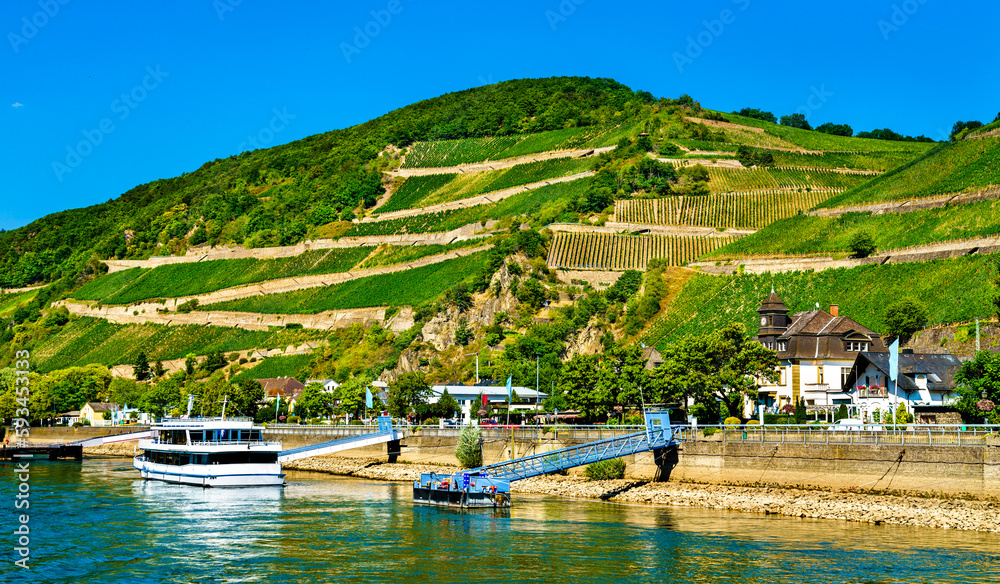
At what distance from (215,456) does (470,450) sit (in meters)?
13.6

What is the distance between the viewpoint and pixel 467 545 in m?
35.2

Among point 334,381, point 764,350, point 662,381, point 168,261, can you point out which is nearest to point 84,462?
point 334,381

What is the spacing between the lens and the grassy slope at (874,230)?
86812 millimetres

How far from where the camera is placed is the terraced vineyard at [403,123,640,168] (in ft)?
542

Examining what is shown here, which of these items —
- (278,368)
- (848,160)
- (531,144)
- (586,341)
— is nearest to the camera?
(586,341)

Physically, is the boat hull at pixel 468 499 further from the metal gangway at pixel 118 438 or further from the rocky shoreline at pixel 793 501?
the metal gangway at pixel 118 438

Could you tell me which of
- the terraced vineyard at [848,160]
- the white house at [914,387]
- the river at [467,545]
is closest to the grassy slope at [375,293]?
the terraced vineyard at [848,160]

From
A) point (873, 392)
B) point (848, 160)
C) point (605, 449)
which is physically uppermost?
point (848, 160)

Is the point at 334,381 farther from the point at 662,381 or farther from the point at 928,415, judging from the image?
the point at 928,415

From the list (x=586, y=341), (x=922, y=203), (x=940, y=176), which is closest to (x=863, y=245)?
(x=922, y=203)

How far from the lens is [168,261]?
175750mm

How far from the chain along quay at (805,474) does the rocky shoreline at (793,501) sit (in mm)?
41

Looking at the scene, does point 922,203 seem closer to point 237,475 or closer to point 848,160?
point 848,160

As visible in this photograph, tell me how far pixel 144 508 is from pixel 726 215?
8839cm
